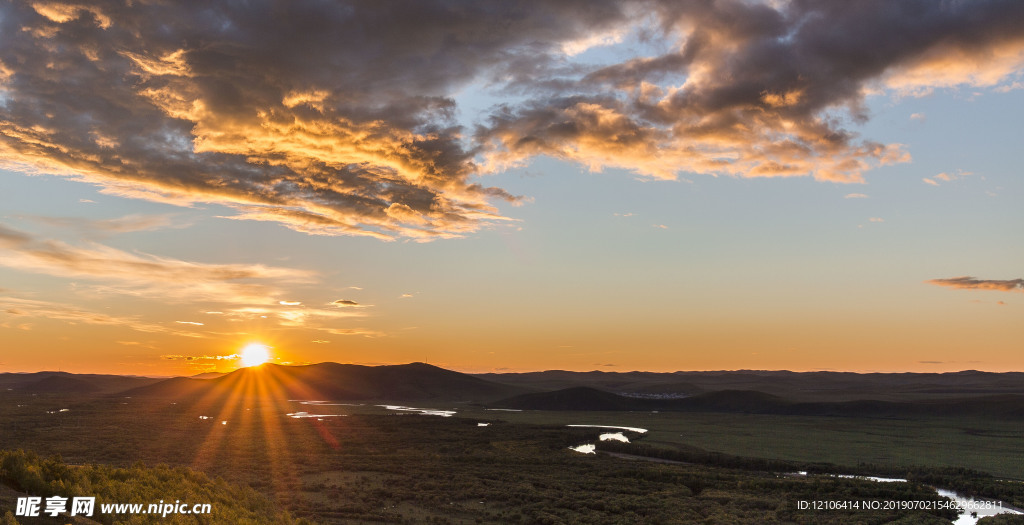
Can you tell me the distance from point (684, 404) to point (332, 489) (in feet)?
332

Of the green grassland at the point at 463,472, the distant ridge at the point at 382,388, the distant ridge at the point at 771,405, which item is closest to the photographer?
the green grassland at the point at 463,472

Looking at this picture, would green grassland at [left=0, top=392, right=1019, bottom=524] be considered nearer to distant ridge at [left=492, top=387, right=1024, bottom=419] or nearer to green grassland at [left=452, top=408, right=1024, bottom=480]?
green grassland at [left=452, top=408, right=1024, bottom=480]

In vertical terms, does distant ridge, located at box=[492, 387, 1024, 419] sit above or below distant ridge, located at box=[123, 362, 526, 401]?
above

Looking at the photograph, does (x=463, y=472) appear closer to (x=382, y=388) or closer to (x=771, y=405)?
(x=771, y=405)

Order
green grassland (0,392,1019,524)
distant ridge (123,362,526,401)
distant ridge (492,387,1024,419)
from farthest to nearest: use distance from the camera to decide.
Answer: distant ridge (123,362,526,401) → distant ridge (492,387,1024,419) → green grassland (0,392,1019,524)

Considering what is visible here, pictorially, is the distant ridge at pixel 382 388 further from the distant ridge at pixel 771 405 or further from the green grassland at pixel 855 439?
the green grassland at pixel 855 439

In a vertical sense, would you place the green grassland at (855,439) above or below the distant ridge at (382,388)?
above

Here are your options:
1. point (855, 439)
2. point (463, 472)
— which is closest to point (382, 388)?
point (855, 439)

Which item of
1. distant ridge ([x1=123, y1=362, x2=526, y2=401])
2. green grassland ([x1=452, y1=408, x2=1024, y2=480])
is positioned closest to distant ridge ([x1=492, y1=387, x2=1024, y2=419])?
green grassland ([x1=452, y1=408, x2=1024, y2=480])

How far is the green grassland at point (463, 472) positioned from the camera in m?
30.4

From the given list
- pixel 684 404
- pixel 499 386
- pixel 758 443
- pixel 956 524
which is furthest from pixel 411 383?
pixel 956 524

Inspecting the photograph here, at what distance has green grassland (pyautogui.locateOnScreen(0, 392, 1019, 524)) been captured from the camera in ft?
99.6

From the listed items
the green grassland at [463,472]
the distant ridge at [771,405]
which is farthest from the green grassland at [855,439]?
the distant ridge at [771,405]

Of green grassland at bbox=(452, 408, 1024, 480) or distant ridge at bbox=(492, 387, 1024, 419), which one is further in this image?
distant ridge at bbox=(492, 387, 1024, 419)
